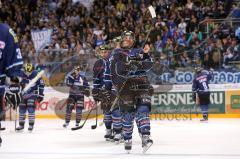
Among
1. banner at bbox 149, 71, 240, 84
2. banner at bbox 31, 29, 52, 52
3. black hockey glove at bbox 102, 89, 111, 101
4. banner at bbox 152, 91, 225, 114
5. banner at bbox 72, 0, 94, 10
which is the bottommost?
banner at bbox 152, 91, 225, 114

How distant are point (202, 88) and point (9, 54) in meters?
10.8

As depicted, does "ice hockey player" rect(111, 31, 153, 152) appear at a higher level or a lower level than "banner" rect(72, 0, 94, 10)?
lower

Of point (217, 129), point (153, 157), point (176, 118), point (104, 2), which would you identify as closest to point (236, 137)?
point (217, 129)

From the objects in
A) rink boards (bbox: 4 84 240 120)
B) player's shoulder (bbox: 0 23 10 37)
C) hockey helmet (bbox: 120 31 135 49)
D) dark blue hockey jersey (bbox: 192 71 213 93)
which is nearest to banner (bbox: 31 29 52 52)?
rink boards (bbox: 4 84 240 120)

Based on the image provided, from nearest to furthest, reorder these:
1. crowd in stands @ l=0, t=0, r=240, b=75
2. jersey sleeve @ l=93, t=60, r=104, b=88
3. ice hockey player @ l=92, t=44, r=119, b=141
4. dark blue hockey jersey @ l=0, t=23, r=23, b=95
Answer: dark blue hockey jersey @ l=0, t=23, r=23, b=95
ice hockey player @ l=92, t=44, r=119, b=141
jersey sleeve @ l=93, t=60, r=104, b=88
crowd in stands @ l=0, t=0, r=240, b=75

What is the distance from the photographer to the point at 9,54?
6000 mm

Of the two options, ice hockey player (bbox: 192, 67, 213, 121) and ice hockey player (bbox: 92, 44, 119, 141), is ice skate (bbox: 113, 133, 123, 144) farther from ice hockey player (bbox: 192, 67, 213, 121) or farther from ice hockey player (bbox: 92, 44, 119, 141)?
ice hockey player (bbox: 192, 67, 213, 121)

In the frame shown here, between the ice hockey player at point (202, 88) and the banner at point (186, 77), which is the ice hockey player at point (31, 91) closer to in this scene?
the banner at point (186, 77)

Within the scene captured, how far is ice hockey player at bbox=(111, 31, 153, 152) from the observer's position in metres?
8.19

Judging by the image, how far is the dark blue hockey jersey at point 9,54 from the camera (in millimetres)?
Answer: 5988

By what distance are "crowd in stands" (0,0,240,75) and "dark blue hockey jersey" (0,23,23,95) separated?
1064 centimetres

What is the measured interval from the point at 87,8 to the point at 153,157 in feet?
47.8

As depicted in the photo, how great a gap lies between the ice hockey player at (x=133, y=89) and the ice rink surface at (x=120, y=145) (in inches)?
14.5

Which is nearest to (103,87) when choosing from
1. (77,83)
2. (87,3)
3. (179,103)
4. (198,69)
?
(77,83)
